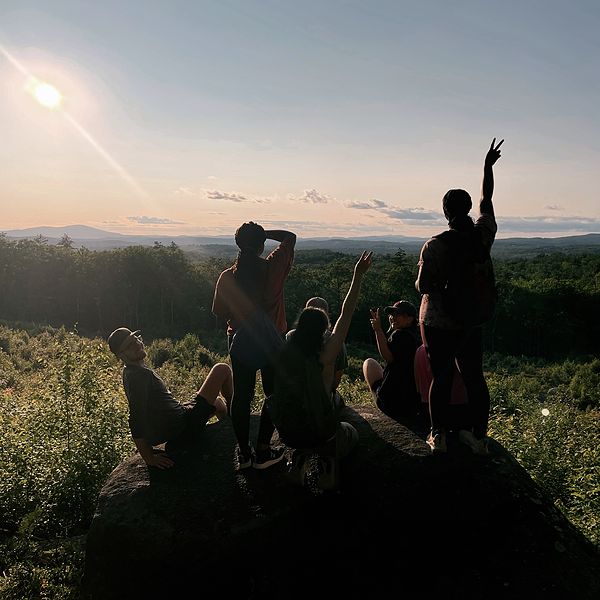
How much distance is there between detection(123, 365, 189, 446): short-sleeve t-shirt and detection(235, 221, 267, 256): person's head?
1614 millimetres

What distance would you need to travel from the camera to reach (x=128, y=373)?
4.52 m

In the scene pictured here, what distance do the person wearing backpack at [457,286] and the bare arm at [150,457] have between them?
258 centimetres

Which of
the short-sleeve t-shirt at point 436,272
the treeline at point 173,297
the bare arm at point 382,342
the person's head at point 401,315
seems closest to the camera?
the short-sleeve t-shirt at point 436,272

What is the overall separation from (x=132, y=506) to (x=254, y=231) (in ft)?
8.65

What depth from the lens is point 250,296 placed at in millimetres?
→ 4145

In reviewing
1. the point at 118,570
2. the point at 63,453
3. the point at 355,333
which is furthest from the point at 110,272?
the point at 118,570

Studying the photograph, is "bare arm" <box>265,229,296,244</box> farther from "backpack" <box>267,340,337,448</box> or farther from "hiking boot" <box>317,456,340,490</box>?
"hiking boot" <box>317,456,340,490</box>

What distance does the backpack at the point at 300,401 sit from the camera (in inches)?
142

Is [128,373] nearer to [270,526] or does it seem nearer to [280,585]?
[270,526]

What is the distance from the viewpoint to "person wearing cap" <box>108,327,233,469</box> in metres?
4.44

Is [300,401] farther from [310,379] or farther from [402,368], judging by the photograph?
[402,368]

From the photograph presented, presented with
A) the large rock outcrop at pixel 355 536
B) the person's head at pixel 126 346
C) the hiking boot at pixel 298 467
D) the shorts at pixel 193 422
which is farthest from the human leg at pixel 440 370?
the person's head at pixel 126 346

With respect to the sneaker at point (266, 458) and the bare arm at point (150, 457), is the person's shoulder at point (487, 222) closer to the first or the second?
the sneaker at point (266, 458)

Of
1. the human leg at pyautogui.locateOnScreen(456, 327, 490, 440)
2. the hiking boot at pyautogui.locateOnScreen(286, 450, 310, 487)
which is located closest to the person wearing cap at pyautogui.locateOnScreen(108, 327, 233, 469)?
the hiking boot at pyautogui.locateOnScreen(286, 450, 310, 487)
